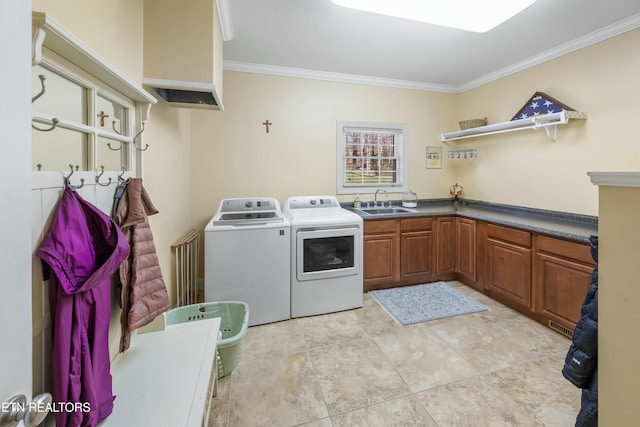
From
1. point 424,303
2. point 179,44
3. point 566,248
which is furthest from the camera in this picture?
point 424,303

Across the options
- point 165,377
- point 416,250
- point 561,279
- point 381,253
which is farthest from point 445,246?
point 165,377

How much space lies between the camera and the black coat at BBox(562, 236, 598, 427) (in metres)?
1.06

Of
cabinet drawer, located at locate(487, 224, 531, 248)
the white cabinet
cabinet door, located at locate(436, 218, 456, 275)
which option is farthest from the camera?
cabinet door, located at locate(436, 218, 456, 275)

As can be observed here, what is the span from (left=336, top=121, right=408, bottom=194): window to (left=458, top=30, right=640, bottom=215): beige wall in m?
1.02

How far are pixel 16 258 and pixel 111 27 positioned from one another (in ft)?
4.23

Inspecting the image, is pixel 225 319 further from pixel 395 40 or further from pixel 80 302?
pixel 395 40

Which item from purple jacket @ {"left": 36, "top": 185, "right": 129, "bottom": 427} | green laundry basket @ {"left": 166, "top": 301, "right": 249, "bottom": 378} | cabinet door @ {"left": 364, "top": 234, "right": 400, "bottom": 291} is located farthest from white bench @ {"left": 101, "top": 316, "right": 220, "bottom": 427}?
cabinet door @ {"left": 364, "top": 234, "right": 400, "bottom": 291}

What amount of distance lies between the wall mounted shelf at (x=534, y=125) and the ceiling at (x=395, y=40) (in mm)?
649

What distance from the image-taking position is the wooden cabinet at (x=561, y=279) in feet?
6.71

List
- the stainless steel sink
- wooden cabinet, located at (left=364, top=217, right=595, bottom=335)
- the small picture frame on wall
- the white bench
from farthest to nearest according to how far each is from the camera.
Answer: the small picture frame on wall, the stainless steel sink, wooden cabinet, located at (left=364, top=217, right=595, bottom=335), the white bench

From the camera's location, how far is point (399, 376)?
5.94ft

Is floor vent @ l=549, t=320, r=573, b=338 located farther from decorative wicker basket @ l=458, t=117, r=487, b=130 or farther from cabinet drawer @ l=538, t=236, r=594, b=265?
decorative wicker basket @ l=458, t=117, r=487, b=130

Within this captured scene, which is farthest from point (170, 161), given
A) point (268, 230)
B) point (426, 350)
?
point (426, 350)

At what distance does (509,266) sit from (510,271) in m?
0.05
